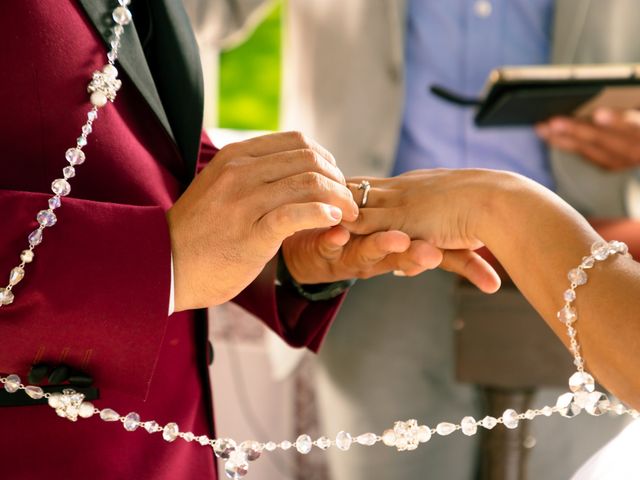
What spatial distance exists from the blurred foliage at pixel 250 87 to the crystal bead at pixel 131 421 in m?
1.70

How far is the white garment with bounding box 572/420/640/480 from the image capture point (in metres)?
0.79

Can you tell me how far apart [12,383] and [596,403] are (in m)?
0.54

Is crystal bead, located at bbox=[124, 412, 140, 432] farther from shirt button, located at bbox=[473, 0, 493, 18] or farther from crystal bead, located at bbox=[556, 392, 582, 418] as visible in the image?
shirt button, located at bbox=[473, 0, 493, 18]

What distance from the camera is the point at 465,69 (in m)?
1.60

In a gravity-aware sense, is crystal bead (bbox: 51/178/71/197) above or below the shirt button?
above

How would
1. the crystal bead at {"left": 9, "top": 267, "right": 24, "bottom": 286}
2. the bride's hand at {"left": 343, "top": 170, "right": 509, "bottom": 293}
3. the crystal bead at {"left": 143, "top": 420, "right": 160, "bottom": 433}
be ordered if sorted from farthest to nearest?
the bride's hand at {"left": 343, "top": 170, "right": 509, "bottom": 293}
the crystal bead at {"left": 143, "top": 420, "right": 160, "bottom": 433}
the crystal bead at {"left": 9, "top": 267, "right": 24, "bottom": 286}

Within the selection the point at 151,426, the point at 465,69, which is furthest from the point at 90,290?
the point at 465,69

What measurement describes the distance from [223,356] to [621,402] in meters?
1.66

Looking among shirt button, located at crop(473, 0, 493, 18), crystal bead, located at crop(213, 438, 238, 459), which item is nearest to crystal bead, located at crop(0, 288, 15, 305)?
crystal bead, located at crop(213, 438, 238, 459)

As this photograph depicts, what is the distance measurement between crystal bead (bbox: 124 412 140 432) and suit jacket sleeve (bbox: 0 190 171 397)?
1.9 inches

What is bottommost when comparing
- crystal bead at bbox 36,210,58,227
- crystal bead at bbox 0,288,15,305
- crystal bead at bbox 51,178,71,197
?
crystal bead at bbox 0,288,15,305

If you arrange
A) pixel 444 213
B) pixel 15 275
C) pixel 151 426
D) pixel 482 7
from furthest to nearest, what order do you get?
pixel 482 7 → pixel 444 213 → pixel 151 426 → pixel 15 275

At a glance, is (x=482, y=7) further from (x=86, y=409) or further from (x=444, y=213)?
(x=86, y=409)

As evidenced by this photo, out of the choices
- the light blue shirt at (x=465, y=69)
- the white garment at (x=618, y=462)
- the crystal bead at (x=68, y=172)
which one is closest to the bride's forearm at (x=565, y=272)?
the white garment at (x=618, y=462)
